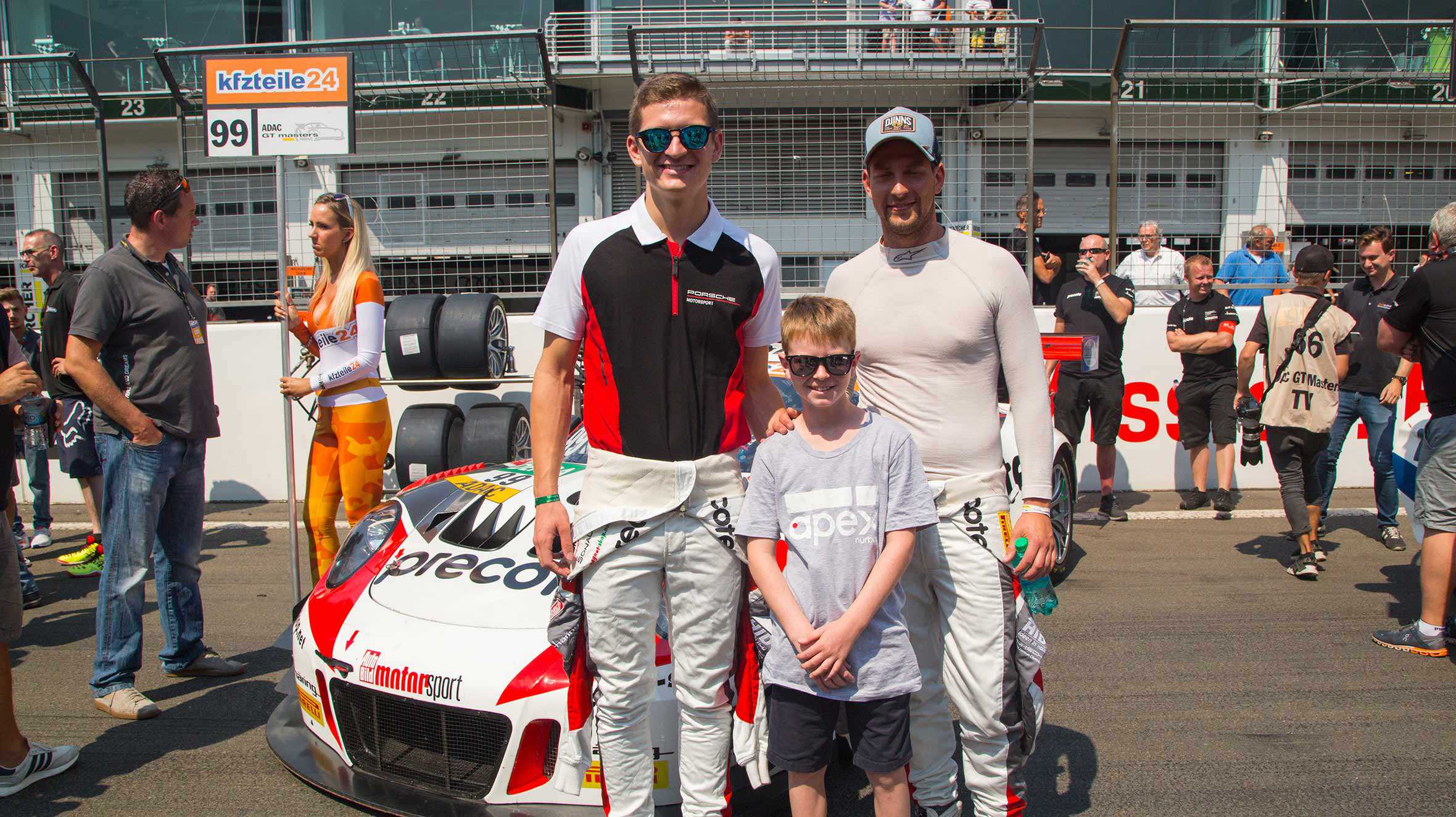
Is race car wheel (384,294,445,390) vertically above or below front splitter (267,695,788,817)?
above

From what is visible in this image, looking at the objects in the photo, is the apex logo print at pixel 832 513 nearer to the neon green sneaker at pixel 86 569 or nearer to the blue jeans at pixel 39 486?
the neon green sneaker at pixel 86 569

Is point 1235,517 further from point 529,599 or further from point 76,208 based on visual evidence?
point 76,208

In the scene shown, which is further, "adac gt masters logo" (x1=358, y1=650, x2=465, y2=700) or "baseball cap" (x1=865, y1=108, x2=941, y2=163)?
"adac gt masters logo" (x1=358, y1=650, x2=465, y2=700)

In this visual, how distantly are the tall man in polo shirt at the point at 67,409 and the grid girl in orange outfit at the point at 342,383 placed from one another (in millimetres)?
1733

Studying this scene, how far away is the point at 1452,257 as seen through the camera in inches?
169

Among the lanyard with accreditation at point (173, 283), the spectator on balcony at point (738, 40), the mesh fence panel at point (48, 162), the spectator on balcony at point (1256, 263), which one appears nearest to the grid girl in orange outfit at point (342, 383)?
the lanyard with accreditation at point (173, 283)

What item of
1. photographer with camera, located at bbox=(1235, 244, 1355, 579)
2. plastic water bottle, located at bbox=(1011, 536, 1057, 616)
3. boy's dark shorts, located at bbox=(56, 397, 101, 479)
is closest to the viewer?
plastic water bottle, located at bbox=(1011, 536, 1057, 616)

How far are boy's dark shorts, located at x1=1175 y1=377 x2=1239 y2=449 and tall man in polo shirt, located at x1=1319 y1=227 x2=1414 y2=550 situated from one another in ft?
2.88

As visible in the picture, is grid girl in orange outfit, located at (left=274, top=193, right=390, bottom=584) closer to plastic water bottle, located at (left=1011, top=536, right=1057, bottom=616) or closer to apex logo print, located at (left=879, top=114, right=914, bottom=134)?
apex logo print, located at (left=879, top=114, right=914, bottom=134)

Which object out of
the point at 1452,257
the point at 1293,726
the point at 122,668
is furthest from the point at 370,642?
the point at 1452,257

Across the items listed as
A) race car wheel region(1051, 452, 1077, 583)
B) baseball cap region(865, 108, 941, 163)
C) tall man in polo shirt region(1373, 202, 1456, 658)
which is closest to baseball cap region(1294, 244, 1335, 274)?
tall man in polo shirt region(1373, 202, 1456, 658)

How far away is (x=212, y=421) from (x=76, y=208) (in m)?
8.26

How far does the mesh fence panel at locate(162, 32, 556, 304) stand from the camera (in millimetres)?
8922

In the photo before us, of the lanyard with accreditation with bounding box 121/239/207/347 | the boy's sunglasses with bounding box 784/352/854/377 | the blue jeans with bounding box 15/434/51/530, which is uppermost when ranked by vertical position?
the lanyard with accreditation with bounding box 121/239/207/347
